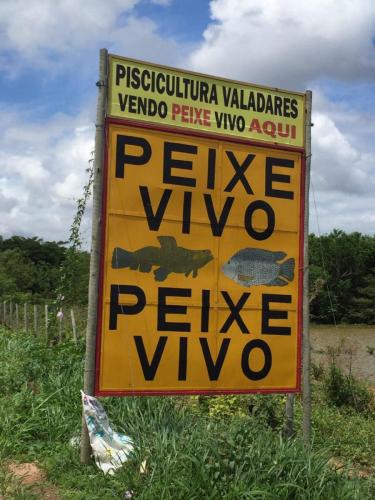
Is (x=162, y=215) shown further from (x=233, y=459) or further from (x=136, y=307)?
(x=233, y=459)

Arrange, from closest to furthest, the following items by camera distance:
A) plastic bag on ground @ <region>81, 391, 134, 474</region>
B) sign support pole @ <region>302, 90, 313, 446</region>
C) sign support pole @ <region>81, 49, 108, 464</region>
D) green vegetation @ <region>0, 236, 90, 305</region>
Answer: plastic bag on ground @ <region>81, 391, 134, 474</region>
sign support pole @ <region>81, 49, 108, 464</region>
sign support pole @ <region>302, 90, 313, 446</region>
green vegetation @ <region>0, 236, 90, 305</region>

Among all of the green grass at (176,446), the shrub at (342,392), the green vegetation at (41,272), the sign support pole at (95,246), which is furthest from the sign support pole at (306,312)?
the green vegetation at (41,272)

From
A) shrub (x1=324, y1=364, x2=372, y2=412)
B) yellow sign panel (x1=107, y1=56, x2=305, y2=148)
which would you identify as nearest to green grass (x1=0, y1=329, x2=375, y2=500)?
shrub (x1=324, y1=364, x2=372, y2=412)

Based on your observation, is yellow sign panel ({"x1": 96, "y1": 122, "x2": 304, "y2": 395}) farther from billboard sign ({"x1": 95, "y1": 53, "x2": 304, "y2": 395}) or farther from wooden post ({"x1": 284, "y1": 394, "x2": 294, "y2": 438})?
wooden post ({"x1": 284, "y1": 394, "x2": 294, "y2": 438})

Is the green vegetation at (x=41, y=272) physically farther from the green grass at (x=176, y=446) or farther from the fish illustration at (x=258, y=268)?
the fish illustration at (x=258, y=268)

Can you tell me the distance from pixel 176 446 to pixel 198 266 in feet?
5.33

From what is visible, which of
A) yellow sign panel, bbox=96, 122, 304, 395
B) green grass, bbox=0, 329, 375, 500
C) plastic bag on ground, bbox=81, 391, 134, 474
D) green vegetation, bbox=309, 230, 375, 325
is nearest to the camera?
green grass, bbox=0, 329, 375, 500

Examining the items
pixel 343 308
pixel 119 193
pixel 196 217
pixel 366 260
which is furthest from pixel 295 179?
pixel 366 260

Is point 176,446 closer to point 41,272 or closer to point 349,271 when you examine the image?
point 41,272

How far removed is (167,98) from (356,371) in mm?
12230

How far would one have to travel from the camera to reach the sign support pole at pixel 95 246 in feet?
16.4

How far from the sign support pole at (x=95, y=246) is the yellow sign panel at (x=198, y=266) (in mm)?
69

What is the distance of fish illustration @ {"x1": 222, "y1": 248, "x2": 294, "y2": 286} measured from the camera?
5.52 meters

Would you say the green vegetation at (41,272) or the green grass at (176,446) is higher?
the green vegetation at (41,272)
